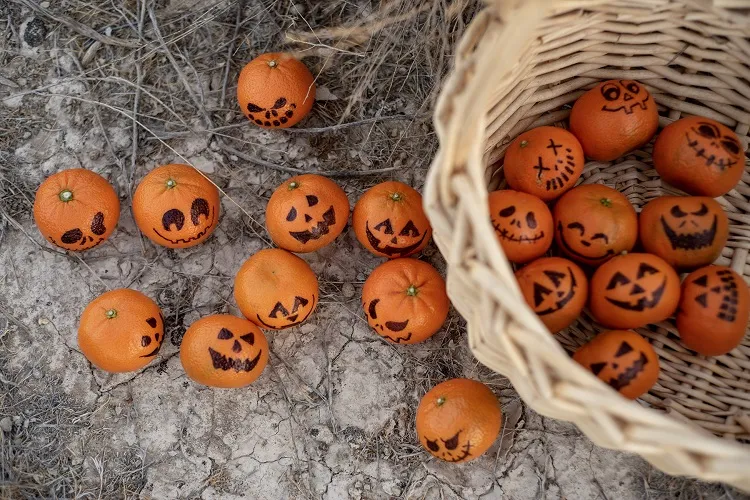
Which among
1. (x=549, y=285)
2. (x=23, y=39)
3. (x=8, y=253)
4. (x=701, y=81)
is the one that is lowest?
(x=8, y=253)

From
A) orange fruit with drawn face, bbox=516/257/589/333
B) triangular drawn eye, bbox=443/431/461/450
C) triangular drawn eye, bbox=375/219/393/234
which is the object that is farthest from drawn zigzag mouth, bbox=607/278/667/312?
triangular drawn eye, bbox=375/219/393/234

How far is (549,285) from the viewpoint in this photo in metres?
1.85

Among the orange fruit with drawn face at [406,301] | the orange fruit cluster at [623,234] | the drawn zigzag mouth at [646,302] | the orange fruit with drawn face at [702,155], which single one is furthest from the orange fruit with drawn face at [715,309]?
the orange fruit with drawn face at [406,301]

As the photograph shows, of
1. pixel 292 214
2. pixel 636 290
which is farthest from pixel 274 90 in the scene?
pixel 636 290

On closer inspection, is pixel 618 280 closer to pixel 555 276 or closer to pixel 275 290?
pixel 555 276

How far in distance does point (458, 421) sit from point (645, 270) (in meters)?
0.68

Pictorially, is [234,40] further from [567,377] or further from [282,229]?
[567,377]

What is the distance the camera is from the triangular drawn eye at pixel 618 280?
6.07ft

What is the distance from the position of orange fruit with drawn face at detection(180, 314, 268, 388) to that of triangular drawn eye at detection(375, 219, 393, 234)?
523 mm

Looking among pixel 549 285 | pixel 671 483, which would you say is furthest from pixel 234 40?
pixel 671 483

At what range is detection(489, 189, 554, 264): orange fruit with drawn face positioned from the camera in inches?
75.2

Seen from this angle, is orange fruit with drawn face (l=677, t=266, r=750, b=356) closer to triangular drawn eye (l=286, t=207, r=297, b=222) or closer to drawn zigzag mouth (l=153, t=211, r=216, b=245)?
triangular drawn eye (l=286, t=207, r=297, b=222)

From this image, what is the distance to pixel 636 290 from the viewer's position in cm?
184

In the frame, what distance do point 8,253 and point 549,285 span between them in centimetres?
193
